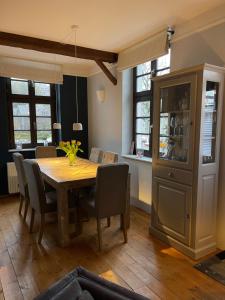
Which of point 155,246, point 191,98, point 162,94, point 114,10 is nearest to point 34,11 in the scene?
point 114,10

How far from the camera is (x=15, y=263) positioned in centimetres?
227

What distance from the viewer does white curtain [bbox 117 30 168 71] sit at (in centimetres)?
297

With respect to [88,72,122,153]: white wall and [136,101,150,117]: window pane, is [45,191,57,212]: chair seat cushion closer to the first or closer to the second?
[88,72,122,153]: white wall

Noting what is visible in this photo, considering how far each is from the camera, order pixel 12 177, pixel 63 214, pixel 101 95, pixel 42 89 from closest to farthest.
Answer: pixel 63 214 < pixel 12 177 < pixel 101 95 < pixel 42 89

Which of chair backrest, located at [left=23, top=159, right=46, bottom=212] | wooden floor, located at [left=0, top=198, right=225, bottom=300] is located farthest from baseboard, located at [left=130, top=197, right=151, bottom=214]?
chair backrest, located at [left=23, top=159, right=46, bottom=212]

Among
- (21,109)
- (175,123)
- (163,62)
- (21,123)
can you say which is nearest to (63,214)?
(175,123)

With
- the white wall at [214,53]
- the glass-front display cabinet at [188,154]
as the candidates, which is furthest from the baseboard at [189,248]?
the white wall at [214,53]

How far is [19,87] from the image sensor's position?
178 inches

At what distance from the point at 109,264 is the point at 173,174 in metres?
1.15

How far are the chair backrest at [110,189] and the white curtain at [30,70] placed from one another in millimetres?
2907

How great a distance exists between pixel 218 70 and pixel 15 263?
2813 mm

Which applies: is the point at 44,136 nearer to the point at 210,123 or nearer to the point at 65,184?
the point at 65,184

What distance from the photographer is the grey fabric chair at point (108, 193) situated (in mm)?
2387

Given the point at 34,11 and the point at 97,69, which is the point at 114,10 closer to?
the point at 34,11
